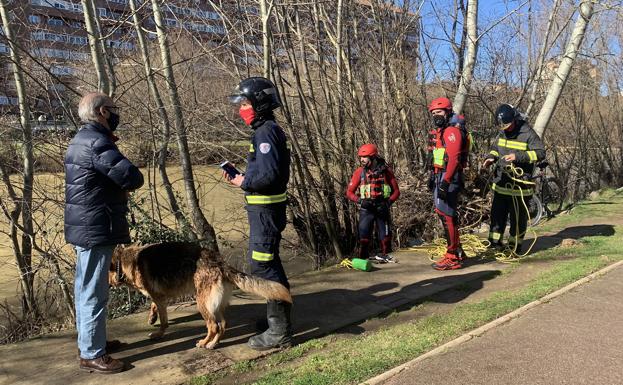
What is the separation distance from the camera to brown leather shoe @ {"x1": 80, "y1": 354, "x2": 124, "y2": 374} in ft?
12.2

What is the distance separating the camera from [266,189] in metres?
3.99

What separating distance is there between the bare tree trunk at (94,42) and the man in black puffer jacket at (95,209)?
2136 millimetres

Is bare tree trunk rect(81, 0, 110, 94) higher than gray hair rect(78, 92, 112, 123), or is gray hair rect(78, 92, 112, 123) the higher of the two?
bare tree trunk rect(81, 0, 110, 94)

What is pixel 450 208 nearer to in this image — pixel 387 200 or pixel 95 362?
pixel 387 200

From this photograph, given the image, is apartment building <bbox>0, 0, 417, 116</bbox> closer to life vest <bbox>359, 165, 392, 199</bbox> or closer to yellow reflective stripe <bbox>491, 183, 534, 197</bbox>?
life vest <bbox>359, 165, 392, 199</bbox>

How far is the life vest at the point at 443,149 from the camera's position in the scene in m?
6.21

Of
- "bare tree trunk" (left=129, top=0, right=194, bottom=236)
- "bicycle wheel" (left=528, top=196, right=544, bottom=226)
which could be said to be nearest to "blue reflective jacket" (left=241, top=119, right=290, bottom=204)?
"bare tree trunk" (left=129, top=0, right=194, bottom=236)

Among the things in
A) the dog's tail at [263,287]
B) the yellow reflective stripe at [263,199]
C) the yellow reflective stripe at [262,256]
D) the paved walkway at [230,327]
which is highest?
the yellow reflective stripe at [263,199]

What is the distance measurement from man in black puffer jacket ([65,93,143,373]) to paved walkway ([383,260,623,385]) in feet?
7.48

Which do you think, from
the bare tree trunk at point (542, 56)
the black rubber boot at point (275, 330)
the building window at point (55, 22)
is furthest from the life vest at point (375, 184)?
the bare tree trunk at point (542, 56)

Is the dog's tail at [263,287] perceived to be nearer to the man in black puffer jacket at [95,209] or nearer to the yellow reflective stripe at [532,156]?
the man in black puffer jacket at [95,209]

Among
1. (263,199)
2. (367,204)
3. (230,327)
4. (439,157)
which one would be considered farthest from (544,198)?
(263,199)

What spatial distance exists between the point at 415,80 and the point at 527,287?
523 cm

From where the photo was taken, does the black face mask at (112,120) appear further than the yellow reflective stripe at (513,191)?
No
